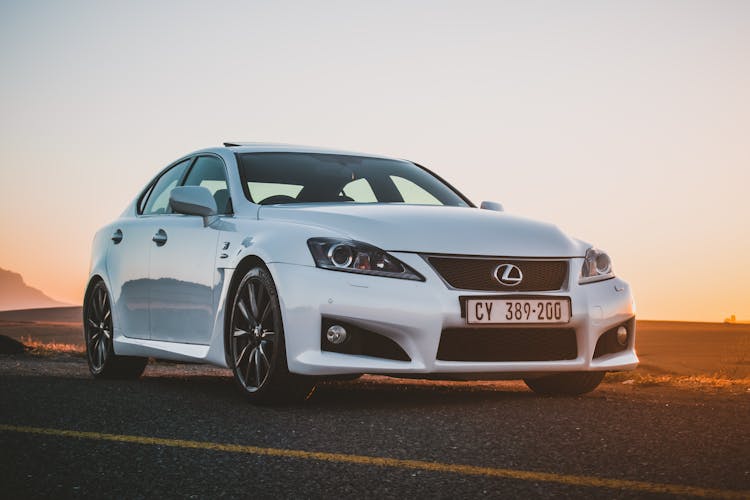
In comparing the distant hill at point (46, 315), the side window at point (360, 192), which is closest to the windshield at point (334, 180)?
the side window at point (360, 192)

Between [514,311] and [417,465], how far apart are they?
6.25ft

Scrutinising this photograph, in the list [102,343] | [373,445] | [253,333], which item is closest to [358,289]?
[253,333]

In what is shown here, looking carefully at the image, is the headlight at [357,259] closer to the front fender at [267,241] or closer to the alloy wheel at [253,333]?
the front fender at [267,241]

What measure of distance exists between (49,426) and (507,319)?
2493mm

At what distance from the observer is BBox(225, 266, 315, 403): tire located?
19.5 feet

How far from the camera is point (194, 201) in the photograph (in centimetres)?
707

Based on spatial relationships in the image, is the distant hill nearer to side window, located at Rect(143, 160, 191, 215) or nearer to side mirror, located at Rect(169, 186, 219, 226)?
side window, located at Rect(143, 160, 191, 215)

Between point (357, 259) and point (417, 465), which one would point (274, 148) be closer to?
point (357, 259)

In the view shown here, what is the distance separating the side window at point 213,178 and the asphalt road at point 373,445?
134 cm

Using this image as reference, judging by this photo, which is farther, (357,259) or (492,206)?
(492,206)

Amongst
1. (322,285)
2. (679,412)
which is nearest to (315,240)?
(322,285)

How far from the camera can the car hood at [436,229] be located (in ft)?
20.0

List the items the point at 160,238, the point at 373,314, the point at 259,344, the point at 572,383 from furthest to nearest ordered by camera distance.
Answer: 1. the point at 160,238
2. the point at 572,383
3. the point at 259,344
4. the point at 373,314

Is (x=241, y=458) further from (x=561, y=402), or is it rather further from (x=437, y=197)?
(x=437, y=197)
